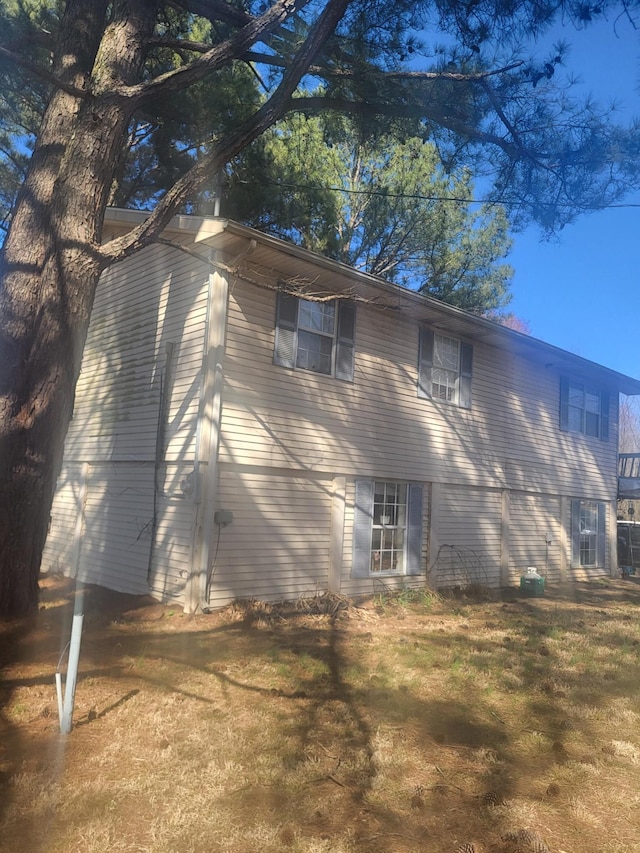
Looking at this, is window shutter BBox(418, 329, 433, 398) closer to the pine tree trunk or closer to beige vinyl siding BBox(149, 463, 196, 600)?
beige vinyl siding BBox(149, 463, 196, 600)

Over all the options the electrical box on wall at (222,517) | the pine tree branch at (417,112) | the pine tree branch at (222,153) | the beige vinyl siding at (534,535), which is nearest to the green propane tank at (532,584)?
the beige vinyl siding at (534,535)

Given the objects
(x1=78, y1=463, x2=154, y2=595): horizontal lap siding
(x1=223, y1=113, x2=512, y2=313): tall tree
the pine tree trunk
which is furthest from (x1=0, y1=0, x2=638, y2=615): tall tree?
(x1=223, y1=113, x2=512, y2=313): tall tree

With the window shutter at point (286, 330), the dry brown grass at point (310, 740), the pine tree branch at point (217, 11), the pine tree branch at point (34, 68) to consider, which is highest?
the pine tree branch at point (217, 11)

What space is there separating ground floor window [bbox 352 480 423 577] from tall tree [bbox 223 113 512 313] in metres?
7.28

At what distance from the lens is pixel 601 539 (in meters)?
16.0

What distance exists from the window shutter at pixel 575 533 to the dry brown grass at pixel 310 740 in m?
7.35

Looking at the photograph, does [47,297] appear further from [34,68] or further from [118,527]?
[118,527]

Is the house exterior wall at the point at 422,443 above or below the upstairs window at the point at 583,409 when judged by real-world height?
below

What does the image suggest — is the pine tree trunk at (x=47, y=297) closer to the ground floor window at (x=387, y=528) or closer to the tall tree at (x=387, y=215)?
the ground floor window at (x=387, y=528)

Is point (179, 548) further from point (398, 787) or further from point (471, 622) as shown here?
point (398, 787)

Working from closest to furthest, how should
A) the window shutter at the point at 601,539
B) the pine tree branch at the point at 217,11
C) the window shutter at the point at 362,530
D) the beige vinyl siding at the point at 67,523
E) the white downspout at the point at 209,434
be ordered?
the pine tree branch at the point at 217,11, the white downspout at the point at 209,434, the window shutter at the point at 362,530, the beige vinyl siding at the point at 67,523, the window shutter at the point at 601,539

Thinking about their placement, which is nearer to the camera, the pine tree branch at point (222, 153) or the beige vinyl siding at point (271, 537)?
the pine tree branch at point (222, 153)

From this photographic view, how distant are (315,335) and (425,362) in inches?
99.6

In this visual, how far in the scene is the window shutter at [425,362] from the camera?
1121cm
